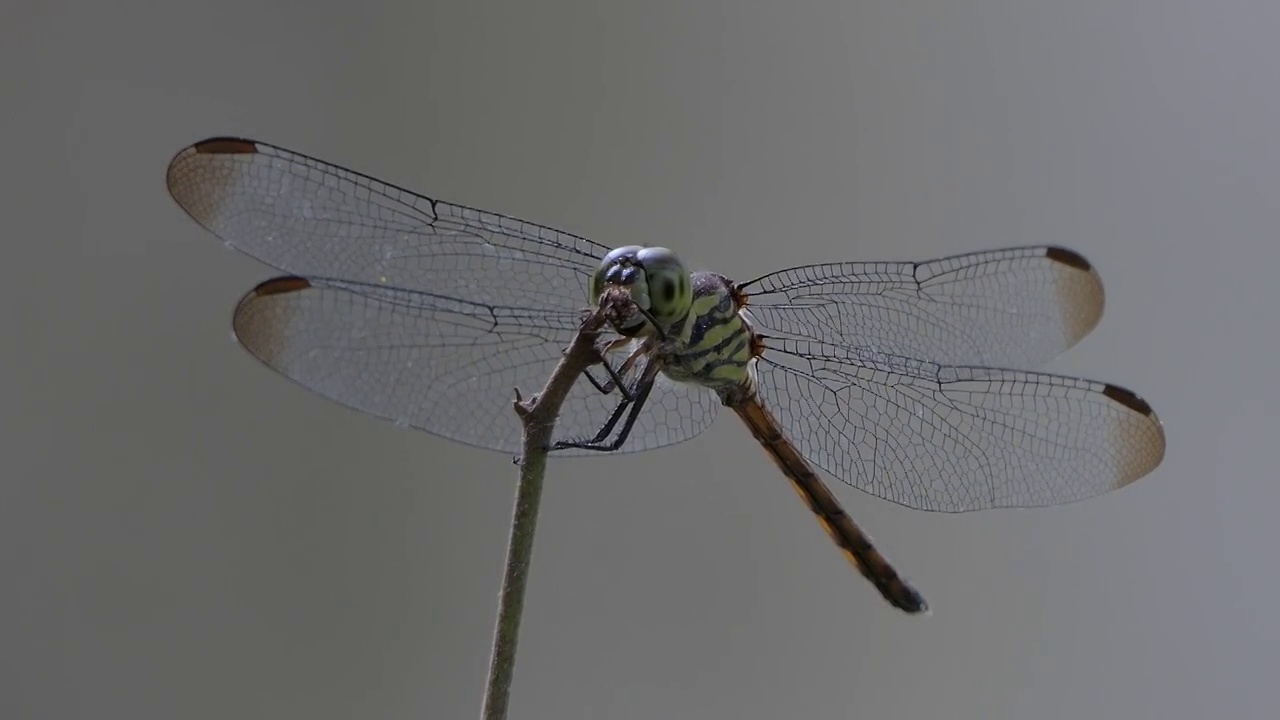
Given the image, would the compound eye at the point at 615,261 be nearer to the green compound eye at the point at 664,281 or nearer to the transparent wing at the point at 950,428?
the green compound eye at the point at 664,281

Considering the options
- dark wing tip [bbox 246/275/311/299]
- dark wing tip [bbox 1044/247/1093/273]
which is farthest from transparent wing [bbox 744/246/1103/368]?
dark wing tip [bbox 246/275/311/299]

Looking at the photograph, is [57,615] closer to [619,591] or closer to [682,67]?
[619,591]

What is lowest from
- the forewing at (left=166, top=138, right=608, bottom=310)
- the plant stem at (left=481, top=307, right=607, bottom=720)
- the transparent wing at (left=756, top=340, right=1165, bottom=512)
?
the plant stem at (left=481, top=307, right=607, bottom=720)

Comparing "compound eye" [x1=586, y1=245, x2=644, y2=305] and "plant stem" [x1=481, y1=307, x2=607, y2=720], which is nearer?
"plant stem" [x1=481, y1=307, x2=607, y2=720]

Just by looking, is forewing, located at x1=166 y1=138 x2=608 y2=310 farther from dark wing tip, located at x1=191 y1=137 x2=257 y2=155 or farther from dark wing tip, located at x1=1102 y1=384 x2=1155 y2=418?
dark wing tip, located at x1=1102 y1=384 x2=1155 y2=418

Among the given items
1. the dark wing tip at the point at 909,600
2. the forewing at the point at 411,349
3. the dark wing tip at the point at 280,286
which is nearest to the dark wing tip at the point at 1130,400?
the dark wing tip at the point at 909,600

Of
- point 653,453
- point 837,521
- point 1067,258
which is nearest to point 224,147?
point 837,521
